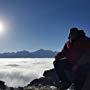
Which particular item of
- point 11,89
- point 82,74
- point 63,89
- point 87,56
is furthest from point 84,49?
point 11,89

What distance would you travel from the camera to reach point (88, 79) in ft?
33.2

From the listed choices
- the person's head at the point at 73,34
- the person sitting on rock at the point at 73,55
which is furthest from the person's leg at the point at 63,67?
the person's head at the point at 73,34

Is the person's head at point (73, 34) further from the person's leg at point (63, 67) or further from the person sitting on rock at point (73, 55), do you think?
the person's leg at point (63, 67)

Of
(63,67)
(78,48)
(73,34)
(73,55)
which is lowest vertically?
(63,67)

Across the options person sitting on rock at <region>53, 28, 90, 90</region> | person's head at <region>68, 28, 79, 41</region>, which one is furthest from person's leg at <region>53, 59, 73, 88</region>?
person's head at <region>68, 28, 79, 41</region>

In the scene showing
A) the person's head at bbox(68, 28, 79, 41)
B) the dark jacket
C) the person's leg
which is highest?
the person's head at bbox(68, 28, 79, 41)

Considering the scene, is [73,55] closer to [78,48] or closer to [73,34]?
[78,48]

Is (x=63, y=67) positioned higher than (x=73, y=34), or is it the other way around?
(x=73, y=34)

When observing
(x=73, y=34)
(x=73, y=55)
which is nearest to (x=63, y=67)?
(x=73, y=55)

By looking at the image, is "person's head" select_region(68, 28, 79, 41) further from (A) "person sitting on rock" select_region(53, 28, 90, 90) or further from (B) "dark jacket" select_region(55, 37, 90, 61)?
(B) "dark jacket" select_region(55, 37, 90, 61)

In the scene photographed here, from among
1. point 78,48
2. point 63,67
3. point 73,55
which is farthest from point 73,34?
point 63,67

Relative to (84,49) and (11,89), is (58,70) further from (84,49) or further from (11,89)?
(11,89)

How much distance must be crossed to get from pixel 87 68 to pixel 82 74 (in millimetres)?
330

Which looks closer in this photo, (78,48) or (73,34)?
(78,48)
